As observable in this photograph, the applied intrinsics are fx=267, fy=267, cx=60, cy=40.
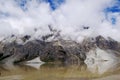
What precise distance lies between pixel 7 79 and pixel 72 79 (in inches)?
551

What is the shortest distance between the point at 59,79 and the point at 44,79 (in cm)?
330

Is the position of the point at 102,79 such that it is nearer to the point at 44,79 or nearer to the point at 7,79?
the point at 44,79

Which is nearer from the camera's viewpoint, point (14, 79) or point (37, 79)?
point (37, 79)

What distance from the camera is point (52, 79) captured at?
54562 millimetres

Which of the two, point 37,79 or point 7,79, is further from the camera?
point 7,79

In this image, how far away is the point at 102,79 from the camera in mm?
54312

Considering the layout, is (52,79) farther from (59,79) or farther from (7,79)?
(7,79)

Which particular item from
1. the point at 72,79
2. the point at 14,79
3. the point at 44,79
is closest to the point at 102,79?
the point at 72,79

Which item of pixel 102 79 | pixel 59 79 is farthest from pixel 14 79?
pixel 102 79

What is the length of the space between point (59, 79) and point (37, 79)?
482 cm

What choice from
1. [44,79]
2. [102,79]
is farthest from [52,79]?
[102,79]

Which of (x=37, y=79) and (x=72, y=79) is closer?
(x=37, y=79)

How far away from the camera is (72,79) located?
57.6 m

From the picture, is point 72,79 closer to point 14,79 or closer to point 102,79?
point 102,79
